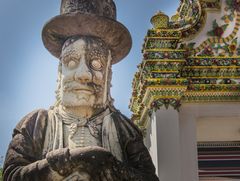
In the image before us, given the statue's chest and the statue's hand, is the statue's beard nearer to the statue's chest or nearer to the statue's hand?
the statue's chest


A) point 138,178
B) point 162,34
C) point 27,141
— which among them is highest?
point 162,34

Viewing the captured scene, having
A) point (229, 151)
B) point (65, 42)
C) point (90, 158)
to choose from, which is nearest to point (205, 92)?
point (229, 151)

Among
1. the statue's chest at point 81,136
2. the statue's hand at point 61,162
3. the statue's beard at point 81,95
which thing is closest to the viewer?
the statue's hand at point 61,162

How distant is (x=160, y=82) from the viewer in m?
6.75

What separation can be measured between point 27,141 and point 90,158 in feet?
1.72

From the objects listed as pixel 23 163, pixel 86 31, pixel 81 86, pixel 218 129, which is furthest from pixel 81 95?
pixel 218 129

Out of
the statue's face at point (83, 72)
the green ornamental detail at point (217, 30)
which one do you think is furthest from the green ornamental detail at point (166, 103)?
the statue's face at point (83, 72)

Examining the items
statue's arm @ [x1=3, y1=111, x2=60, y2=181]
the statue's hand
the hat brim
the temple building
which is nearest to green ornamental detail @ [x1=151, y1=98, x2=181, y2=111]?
the temple building

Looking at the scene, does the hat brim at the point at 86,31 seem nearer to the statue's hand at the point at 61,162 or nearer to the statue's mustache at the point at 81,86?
the statue's mustache at the point at 81,86

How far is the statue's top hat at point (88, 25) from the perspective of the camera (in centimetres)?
364

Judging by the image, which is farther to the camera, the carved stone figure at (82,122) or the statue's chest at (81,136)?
the statue's chest at (81,136)

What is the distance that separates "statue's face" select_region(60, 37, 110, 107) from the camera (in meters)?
3.58

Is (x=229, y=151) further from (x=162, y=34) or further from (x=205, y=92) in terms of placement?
(x=162, y=34)

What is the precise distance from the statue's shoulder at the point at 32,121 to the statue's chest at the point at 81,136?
0.16 meters
